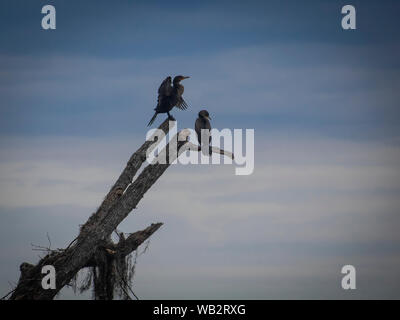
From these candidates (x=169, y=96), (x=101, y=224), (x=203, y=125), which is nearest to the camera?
(x=101, y=224)

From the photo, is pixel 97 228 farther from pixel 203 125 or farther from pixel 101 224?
pixel 203 125

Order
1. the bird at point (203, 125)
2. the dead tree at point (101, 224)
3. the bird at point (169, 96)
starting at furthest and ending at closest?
the bird at point (169, 96) < the bird at point (203, 125) < the dead tree at point (101, 224)

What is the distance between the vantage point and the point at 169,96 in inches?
565

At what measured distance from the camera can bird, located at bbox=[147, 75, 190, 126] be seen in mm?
14094

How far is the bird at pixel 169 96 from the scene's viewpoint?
14.1 m

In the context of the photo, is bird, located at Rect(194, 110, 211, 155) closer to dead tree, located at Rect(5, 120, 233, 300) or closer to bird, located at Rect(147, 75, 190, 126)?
dead tree, located at Rect(5, 120, 233, 300)

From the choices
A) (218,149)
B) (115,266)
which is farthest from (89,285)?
(218,149)

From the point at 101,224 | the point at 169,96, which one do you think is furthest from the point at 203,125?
the point at 101,224

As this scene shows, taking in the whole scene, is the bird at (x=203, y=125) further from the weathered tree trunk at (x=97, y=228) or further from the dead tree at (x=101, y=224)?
the weathered tree trunk at (x=97, y=228)

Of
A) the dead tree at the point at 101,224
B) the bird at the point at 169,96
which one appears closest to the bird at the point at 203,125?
the dead tree at the point at 101,224

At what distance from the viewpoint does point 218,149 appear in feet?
42.4
